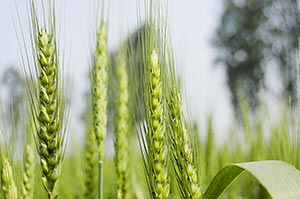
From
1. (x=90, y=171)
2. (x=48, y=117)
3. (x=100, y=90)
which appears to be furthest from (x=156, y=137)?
(x=90, y=171)

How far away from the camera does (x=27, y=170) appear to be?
117cm

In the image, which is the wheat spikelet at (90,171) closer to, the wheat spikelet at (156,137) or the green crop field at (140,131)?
the green crop field at (140,131)

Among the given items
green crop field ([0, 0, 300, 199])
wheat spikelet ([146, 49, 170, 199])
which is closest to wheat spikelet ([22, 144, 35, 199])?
green crop field ([0, 0, 300, 199])

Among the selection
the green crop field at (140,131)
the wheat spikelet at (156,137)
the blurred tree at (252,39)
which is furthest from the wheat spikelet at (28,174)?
the blurred tree at (252,39)

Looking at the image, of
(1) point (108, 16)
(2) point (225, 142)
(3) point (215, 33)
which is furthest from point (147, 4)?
(3) point (215, 33)

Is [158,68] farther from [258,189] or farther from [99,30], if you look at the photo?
[258,189]

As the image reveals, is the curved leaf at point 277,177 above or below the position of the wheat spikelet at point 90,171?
above

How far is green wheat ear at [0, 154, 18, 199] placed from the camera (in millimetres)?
980

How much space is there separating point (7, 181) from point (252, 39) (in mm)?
17828

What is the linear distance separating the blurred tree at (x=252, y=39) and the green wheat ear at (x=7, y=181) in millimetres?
15962

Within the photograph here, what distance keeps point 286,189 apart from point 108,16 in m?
0.71

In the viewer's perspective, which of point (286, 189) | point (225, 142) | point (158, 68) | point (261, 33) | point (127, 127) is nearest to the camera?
point (286, 189)

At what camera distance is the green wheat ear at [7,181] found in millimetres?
980

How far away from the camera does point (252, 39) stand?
18.4 meters
